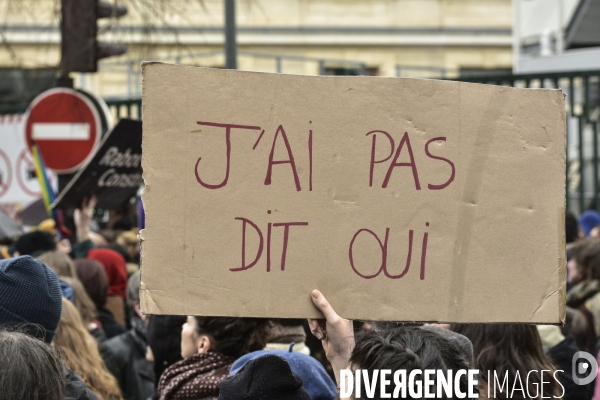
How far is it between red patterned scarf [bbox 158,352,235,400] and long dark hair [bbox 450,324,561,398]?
89 cm

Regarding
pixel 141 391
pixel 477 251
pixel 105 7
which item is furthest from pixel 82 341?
pixel 105 7

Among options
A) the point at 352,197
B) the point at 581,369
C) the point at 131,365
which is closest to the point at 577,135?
the point at 581,369

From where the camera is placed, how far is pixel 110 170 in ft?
21.6

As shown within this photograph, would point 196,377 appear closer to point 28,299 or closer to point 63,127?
point 28,299

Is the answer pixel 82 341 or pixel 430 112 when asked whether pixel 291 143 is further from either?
pixel 82 341

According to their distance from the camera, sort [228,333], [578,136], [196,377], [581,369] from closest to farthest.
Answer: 1. [196,377]
2. [228,333]
3. [581,369]
4. [578,136]

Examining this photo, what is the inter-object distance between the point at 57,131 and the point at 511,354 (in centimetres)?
490

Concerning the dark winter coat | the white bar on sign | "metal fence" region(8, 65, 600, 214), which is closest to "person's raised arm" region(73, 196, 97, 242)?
the white bar on sign

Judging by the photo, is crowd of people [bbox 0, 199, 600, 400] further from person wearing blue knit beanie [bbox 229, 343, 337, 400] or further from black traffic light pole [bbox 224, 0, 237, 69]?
black traffic light pole [bbox 224, 0, 237, 69]

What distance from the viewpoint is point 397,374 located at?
2.17 m

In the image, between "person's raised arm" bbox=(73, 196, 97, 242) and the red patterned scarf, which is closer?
the red patterned scarf

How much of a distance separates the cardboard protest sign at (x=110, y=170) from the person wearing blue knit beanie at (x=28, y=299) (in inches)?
132

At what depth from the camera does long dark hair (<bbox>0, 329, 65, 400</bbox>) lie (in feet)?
7.18

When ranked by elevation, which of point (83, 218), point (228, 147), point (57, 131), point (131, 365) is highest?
point (57, 131)
